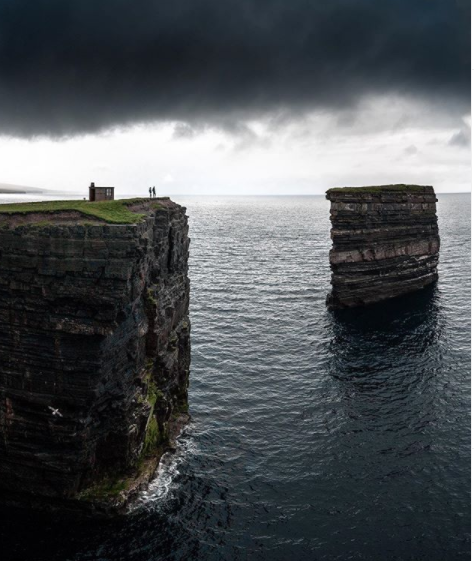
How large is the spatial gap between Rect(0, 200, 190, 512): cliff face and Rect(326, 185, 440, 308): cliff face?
5216 cm

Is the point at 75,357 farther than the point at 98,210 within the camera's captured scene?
No

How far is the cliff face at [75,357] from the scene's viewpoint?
3528 cm

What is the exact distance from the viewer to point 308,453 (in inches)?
1859

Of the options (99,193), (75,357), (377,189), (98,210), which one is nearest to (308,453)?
(75,357)

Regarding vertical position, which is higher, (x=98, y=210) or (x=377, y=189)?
(x=377, y=189)

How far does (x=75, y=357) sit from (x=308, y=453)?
2331cm

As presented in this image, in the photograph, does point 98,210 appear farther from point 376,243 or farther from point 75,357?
point 376,243

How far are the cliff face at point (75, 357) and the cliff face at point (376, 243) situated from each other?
52157 millimetres

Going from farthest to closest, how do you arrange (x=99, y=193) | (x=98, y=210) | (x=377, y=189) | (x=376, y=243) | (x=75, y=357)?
(x=377, y=189)
(x=376, y=243)
(x=99, y=193)
(x=98, y=210)
(x=75, y=357)

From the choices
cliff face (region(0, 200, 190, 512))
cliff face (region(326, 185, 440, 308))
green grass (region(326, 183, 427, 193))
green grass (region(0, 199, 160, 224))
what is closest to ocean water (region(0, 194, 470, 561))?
cliff face (region(0, 200, 190, 512))

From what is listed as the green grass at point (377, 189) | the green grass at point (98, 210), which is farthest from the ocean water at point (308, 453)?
the green grass at point (98, 210)

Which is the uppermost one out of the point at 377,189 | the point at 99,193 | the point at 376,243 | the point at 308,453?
the point at 377,189

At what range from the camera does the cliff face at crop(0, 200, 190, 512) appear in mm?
35281

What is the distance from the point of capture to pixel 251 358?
68000mm
